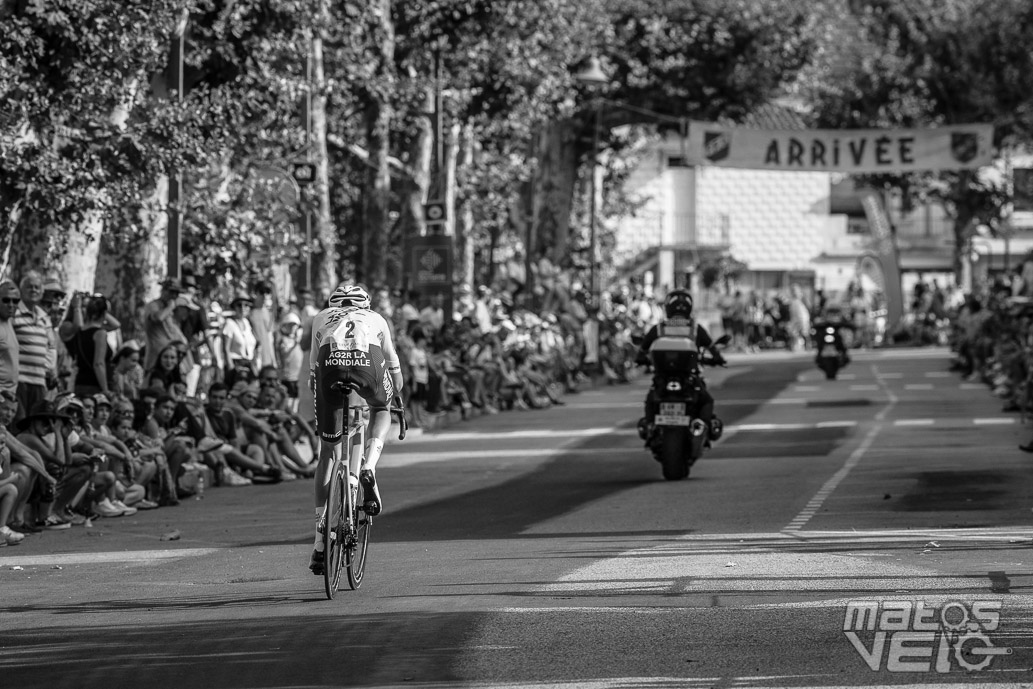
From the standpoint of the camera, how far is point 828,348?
38.2 meters

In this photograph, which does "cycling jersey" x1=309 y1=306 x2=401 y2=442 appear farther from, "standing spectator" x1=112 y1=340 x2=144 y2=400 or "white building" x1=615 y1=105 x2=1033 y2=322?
"white building" x1=615 y1=105 x2=1033 y2=322

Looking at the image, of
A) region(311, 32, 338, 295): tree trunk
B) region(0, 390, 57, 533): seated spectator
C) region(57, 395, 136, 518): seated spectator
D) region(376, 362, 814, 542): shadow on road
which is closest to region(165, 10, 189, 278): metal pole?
region(376, 362, 814, 542): shadow on road

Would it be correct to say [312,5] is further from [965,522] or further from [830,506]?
[965,522]

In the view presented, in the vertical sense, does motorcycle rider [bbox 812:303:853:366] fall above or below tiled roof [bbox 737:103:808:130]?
below

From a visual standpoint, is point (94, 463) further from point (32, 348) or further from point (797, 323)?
point (797, 323)

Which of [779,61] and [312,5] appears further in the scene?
[779,61]

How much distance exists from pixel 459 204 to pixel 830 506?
29.0m

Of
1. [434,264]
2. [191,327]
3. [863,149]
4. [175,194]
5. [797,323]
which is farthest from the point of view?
[797,323]

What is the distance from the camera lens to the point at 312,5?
934 inches

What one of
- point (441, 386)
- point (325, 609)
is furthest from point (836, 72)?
point (325, 609)

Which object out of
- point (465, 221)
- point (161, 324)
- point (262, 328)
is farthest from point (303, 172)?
point (465, 221)

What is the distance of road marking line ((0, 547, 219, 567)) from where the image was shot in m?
13.9

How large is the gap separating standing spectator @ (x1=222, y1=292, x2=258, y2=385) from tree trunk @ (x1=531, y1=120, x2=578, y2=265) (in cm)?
2496

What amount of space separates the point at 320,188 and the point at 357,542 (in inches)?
676
